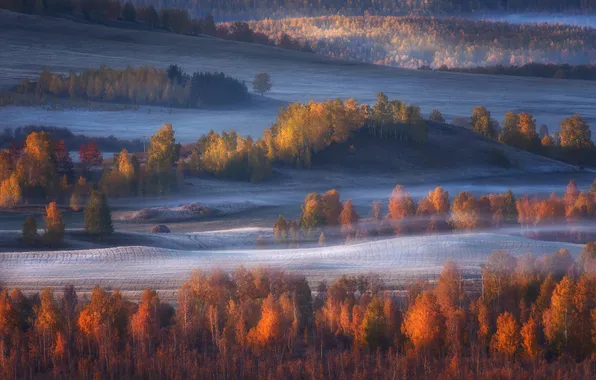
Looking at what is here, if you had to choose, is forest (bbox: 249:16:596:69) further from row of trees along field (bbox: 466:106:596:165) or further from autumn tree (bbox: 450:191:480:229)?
autumn tree (bbox: 450:191:480:229)

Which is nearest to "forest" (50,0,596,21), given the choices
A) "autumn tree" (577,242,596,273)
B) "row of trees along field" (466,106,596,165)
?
"row of trees along field" (466,106,596,165)

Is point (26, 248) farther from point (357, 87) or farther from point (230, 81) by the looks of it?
point (357, 87)

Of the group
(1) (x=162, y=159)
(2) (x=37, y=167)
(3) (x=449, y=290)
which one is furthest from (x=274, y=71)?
(3) (x=449, y=290)

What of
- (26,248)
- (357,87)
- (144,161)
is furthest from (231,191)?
(357,87)

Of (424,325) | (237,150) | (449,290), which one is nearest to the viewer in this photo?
(424,325)

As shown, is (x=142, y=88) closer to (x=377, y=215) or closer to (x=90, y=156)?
(x=90, y=156)

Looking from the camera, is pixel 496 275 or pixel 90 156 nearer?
pixel 496 275
